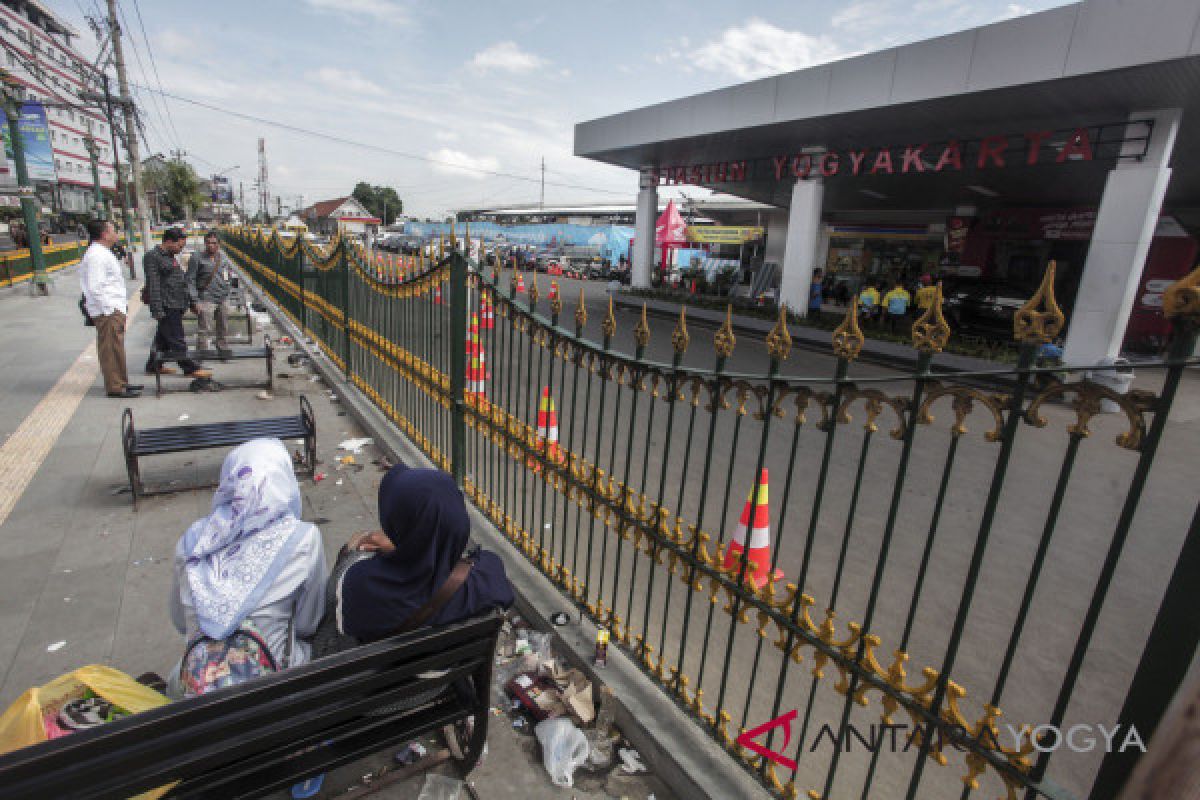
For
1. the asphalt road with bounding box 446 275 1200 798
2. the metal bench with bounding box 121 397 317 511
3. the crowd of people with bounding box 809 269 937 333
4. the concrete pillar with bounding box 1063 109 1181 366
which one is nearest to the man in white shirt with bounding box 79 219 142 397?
the metal bench with bounding box 121 397 317 511

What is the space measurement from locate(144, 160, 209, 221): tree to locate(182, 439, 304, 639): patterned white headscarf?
64688 millimetres

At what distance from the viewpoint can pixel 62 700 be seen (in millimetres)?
1627

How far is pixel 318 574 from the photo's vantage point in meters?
2.26

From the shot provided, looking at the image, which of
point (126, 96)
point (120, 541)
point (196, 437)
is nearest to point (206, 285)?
point (196, 437)

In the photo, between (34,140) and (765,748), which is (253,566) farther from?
(34,140)

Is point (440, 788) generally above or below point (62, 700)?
below

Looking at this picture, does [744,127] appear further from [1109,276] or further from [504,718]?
[504,718]

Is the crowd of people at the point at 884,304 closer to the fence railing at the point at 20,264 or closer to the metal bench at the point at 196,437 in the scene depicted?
the metal bench at the point at 196,437

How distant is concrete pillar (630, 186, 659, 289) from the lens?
1825cm

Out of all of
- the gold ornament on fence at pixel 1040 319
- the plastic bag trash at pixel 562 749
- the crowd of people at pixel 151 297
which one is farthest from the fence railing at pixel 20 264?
the gold ornament on fence at pixel 1040 319

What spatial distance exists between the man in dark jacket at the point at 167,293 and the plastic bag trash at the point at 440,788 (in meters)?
6.15

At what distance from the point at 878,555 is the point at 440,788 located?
7.45 ft

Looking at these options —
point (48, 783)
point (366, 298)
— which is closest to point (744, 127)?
point (366, 298)

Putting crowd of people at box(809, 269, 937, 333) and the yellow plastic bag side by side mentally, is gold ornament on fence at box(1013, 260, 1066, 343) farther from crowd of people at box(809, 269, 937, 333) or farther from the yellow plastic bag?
crowd of people at box(809, 269, 937, 333)
